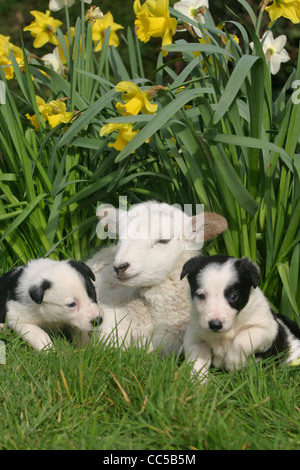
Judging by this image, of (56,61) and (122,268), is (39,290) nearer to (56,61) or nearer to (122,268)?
(122,268)

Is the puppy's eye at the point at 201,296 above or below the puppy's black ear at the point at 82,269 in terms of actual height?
below

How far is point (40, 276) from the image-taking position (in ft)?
10.8

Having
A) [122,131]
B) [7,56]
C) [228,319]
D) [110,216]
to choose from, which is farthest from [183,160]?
[7,56]

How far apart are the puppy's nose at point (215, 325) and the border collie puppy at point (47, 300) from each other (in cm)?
77

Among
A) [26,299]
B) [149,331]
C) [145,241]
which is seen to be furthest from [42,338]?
[145,241]

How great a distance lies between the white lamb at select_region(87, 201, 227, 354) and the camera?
10.2 feet

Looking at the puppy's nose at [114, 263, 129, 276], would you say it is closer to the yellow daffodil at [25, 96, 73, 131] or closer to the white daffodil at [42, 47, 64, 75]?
the yellow daffodil at [25, 96, 73, 131]

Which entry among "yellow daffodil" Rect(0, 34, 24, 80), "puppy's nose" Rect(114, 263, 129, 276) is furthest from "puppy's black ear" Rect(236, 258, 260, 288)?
"yellow daffodil" Rect(0, 34, 24, 80)

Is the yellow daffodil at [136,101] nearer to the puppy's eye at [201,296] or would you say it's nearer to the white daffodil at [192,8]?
the white daffodil at [192,8]

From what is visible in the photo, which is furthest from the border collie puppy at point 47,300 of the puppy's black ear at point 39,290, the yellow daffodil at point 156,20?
the yellow daffodil at point 156,20

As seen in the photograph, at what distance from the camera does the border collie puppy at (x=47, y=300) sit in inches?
127

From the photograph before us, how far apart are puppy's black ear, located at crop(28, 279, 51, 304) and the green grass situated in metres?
0.34

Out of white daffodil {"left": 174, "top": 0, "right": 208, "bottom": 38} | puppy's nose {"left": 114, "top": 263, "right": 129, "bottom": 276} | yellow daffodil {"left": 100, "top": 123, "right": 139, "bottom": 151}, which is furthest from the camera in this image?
white daffodil {"left": 174, "top": 0, "right": 208, "bottom": 38}

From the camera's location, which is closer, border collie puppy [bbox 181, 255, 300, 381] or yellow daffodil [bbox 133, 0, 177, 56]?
border collie puppy [bbox 181, 255, 300, 381]
